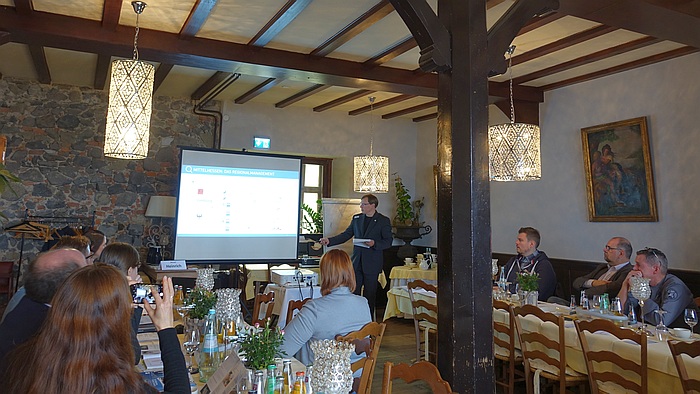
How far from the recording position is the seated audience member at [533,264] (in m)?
4.93

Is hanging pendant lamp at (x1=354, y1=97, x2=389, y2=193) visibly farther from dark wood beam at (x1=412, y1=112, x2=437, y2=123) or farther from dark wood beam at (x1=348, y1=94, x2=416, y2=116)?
dark wood beam at (x1=412, y1=112, x2=437, y2=123)

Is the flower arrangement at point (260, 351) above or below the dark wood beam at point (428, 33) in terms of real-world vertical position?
below

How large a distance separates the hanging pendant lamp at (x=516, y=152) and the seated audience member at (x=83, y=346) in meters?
4.24

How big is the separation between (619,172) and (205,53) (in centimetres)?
460

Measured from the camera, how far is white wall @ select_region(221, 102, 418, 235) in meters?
7.67

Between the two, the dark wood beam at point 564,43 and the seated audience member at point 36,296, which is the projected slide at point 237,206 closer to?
the dark wood beam at point 564,43

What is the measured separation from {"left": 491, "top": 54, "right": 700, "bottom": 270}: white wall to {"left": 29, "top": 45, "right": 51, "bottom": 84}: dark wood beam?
594 cm

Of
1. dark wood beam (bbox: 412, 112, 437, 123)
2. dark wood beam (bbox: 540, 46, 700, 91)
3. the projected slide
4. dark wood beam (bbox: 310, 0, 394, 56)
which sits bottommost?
the projected slide

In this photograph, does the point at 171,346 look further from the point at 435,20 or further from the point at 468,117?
the point at 435,20

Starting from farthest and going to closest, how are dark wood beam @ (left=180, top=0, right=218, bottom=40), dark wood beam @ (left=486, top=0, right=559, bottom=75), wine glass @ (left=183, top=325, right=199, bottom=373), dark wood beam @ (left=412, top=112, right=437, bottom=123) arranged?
1. dark wood beam @ (left=412, top=112, right=437, bottom=123)
2. dark wood beam @ (left=180, top=0, right=218, bottom=40)
3. dark wood beam @ (left=486, top=0, right=559, bottom=75)
4. wine glass @ (left=183, top=325, right=199, bottom=373)

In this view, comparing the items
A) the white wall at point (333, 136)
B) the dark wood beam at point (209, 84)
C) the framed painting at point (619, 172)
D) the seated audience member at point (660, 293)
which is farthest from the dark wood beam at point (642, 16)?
the white wall at point (333, 136)

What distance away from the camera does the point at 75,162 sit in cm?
676

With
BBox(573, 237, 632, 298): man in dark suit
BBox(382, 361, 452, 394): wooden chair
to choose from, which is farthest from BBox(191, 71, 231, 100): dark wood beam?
BBox(382, 361, 452, 394): wooden chair

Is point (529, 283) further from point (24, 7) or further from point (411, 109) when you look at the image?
point (24, 7)
